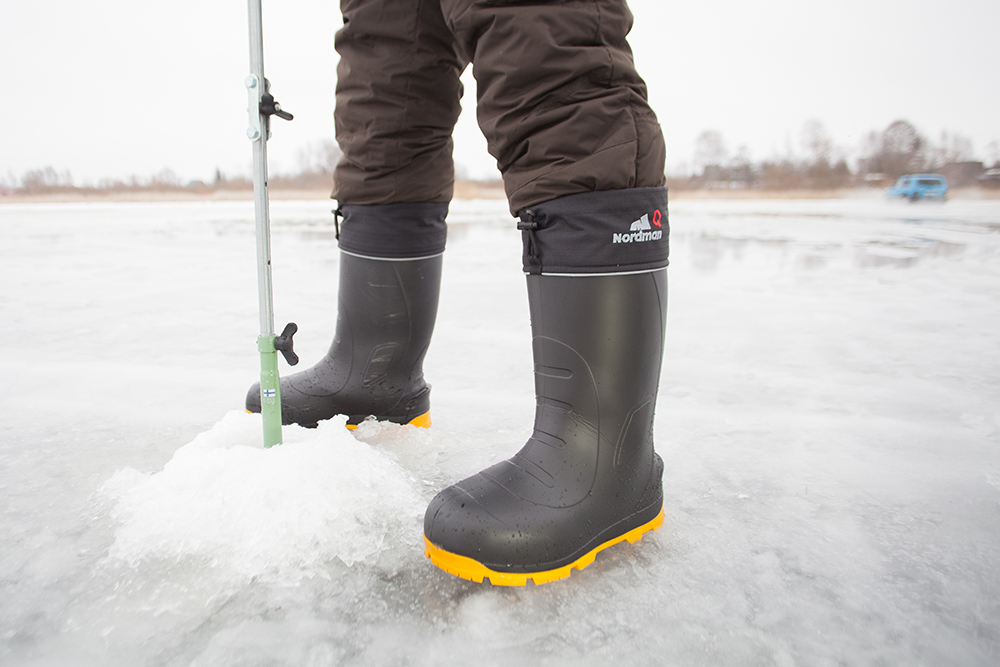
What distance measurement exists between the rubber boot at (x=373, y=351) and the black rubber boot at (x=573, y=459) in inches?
12.0

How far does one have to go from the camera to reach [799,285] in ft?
7.65

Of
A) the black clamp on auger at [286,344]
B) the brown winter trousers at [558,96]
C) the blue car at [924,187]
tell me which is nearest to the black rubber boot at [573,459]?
the brown winter trousers at [558,96]

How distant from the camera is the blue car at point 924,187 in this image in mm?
13820

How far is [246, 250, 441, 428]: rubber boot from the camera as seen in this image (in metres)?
0.88

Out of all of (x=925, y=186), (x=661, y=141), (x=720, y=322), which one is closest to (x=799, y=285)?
(x=720, y=322)

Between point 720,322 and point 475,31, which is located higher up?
point 475,31

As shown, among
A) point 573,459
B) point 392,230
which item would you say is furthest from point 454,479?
point 392,230

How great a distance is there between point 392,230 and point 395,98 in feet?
0.61

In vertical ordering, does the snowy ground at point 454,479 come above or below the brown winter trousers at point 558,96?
below

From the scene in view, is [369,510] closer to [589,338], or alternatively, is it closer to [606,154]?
[589,338]

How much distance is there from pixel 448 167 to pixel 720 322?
108cm

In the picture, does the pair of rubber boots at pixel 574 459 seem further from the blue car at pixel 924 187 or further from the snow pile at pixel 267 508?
the blue car at pixel 924 187

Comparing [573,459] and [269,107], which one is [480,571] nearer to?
[573,459]

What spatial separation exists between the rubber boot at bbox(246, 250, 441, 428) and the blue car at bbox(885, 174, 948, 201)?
656 inches
